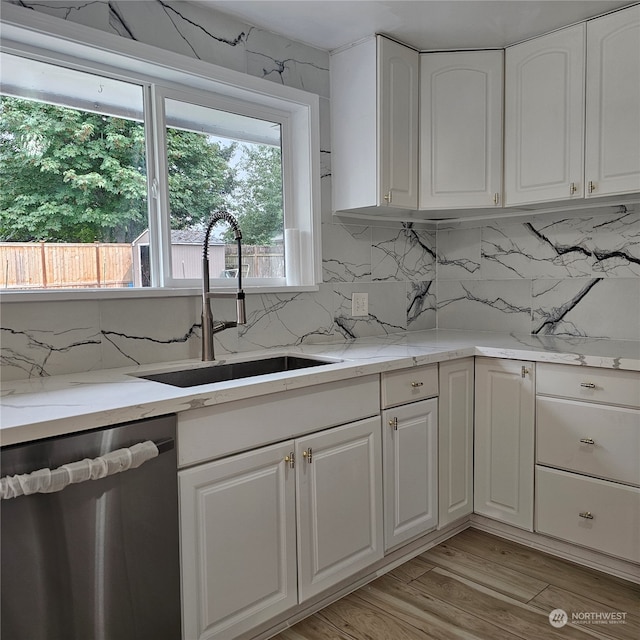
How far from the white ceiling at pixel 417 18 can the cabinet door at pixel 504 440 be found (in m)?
1.43

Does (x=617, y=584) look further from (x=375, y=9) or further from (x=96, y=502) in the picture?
(x=375, y=9)

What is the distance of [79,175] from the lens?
1980 mm

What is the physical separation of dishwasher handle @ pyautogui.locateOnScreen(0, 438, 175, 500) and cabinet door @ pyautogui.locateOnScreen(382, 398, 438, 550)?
1.00 metres

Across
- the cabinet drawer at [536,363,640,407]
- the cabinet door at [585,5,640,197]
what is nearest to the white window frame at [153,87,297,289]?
the cabinet drawer at [536,363,640,407]

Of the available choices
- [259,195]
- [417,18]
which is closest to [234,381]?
[259,195]

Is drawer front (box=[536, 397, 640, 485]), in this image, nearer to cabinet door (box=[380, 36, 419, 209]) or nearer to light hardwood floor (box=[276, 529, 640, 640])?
light hardwood floor (box=[276, 529, 640, 640])

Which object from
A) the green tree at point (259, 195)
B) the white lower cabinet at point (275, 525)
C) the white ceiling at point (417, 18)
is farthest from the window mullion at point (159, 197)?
the white lower cabinet at point (275, 525)

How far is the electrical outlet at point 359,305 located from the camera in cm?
283

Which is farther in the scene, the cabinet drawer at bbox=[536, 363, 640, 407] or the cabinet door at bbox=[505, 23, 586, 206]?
the cabinet door at bbox=[505, 23, 586, 206]

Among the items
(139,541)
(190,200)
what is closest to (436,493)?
(139,541)

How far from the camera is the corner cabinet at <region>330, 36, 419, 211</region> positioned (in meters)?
2.49

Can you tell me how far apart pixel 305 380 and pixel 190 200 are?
96cm

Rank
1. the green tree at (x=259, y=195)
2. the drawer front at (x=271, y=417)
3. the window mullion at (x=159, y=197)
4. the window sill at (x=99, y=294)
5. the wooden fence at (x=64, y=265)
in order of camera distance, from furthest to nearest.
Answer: the green tree at (x=259, y=195) < the window mullion at (x=159, y=197) < the wooden fence at (x=64, y=265) < the window sill at (x=99, y=294) < the drawer front at (x=271, y=417)

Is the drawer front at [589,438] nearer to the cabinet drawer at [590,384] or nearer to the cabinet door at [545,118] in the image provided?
the cabinet drawer at [590,384]
